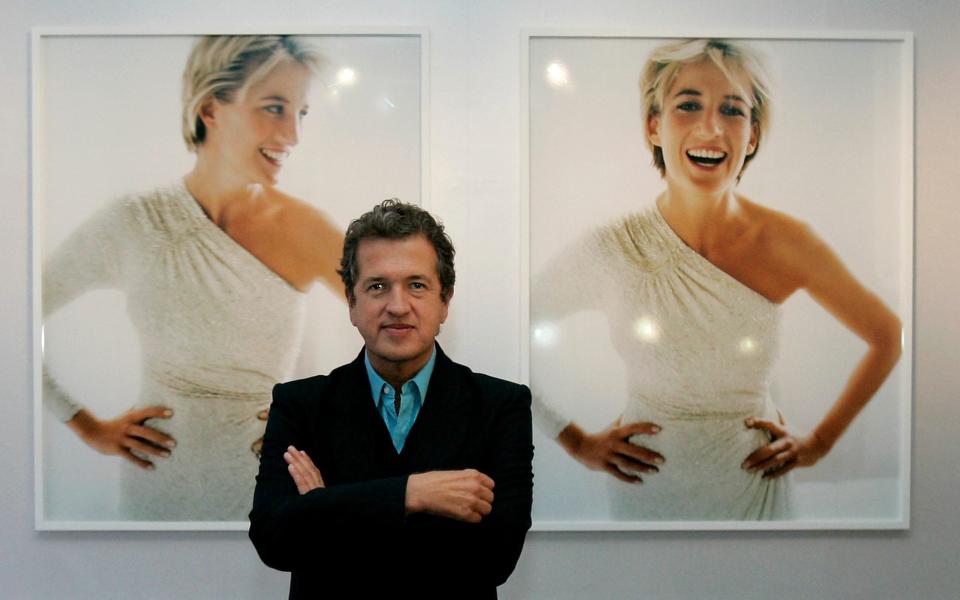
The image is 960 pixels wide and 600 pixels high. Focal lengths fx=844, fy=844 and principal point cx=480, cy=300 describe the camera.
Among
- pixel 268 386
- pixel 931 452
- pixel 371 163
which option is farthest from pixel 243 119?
pixel 931 452

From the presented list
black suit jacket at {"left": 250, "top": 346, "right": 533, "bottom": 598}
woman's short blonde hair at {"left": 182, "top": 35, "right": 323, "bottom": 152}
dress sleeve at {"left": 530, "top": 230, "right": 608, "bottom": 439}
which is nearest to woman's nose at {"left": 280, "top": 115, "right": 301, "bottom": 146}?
woman's short blonde hair at {"left": 182, "top": 35, "right": 323, "bottom": 152}

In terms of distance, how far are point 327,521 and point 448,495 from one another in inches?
8.7

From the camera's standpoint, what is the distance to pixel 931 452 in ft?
7.82

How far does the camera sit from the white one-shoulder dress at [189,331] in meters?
2.33

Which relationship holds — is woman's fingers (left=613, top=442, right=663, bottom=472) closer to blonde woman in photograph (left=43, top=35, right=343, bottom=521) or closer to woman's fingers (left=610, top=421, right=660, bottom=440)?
woman's fingers (left=610, top=421, right=660, bottom=440)

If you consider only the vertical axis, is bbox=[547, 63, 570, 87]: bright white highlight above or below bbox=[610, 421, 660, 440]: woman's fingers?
above

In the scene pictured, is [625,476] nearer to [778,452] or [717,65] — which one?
[778,452]

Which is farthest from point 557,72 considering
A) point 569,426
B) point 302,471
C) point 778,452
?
point 302,471

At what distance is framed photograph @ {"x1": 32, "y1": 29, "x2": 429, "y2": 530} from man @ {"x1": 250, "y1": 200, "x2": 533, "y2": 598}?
66cm

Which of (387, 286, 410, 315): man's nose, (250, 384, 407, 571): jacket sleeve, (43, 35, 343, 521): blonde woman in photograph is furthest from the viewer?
(43, 35, 343, 521): blonde woman in photograph

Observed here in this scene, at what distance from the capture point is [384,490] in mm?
1534

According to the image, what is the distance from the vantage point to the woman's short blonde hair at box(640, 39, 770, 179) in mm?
2346

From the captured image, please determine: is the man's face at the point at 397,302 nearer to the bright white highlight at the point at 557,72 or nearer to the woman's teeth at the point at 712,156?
the bright white highlight at the point at 557,72

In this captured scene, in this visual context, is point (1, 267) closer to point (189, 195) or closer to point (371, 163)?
point (189, 195)
